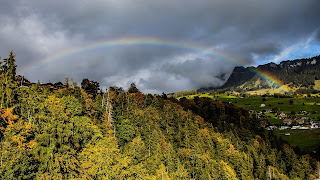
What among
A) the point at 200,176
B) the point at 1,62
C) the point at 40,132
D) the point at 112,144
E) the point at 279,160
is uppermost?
the point at 1,62

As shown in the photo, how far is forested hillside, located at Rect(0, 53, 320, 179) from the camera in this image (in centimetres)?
5584

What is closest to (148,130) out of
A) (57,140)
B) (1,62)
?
(57,140)

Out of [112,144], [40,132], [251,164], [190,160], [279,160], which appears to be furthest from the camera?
[279,160]

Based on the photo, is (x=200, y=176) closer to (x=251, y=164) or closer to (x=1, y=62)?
(x=251, y=164)

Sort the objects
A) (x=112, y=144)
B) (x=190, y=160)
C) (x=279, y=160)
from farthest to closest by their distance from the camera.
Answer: (x=279, y=160) → (x=190, y=160) → (x=112, y=144)

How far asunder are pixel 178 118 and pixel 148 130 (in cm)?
3310

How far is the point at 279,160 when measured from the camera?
464 feet

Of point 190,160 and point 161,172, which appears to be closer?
point 161,172

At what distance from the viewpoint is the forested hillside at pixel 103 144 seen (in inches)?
2199

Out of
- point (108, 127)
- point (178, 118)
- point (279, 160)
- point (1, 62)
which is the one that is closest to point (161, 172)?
point (108, 127)

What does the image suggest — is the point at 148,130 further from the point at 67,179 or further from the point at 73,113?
the point at 67,179

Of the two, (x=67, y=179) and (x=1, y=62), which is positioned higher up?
(x=1, y=62)

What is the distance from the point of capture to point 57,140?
60844mm

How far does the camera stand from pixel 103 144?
6719 cm
